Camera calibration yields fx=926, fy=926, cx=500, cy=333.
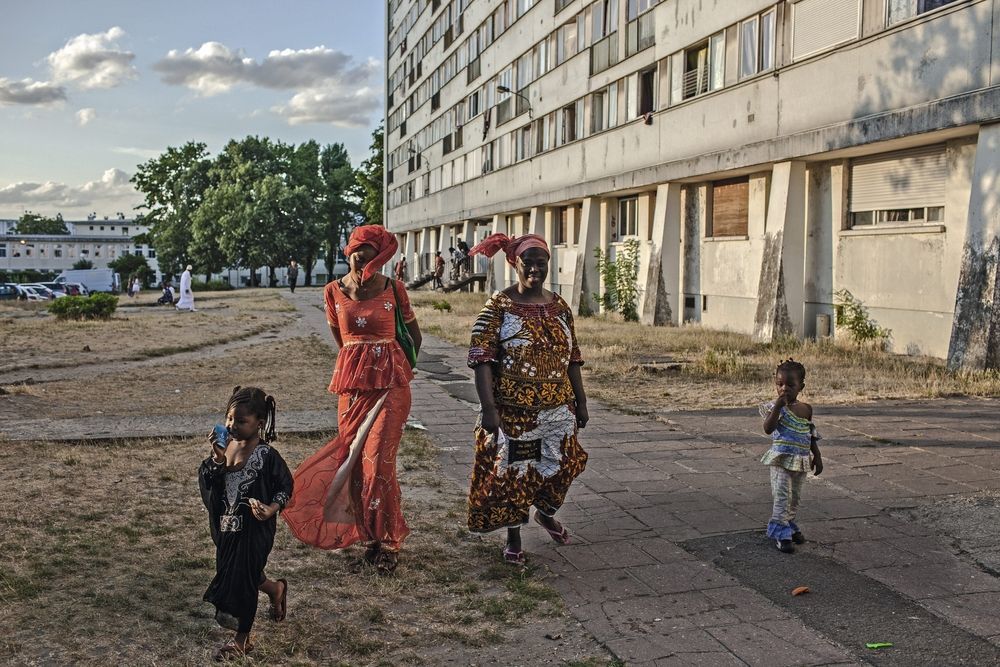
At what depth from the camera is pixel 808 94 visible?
1727 cm

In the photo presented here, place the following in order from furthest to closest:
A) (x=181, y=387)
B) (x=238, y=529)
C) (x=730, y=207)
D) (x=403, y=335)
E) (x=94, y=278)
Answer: (x=94, y=278)
(x=730, y=207)
(x=181, y=387)
(x=403, y=335)
(x=238, y=529)

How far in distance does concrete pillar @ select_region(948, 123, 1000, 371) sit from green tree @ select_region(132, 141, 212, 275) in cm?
6380

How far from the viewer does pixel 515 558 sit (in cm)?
507

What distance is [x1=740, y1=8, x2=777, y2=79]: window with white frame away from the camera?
18.6m

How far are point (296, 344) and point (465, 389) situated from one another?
790cm

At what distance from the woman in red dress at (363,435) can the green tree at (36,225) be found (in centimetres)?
15866

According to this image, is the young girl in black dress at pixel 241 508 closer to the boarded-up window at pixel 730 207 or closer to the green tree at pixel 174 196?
the boarded-up window at pixel 730 207

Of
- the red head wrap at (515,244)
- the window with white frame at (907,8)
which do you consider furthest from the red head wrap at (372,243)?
the window with white frame at (907,8)

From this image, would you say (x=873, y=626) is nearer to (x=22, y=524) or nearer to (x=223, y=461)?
(x=223, y=461)

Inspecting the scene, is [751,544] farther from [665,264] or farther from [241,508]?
[665,264]

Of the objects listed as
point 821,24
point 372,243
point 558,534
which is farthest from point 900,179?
point 372,243

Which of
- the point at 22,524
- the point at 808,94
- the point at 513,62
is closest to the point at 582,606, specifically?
the point at 22,524

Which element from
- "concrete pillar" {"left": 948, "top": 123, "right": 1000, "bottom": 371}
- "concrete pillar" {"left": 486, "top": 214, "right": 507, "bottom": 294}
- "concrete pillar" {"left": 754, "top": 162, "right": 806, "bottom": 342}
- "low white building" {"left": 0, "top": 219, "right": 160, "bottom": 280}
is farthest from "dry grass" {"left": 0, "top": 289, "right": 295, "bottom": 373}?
"low white building" {"left": 0, "top": 219, "right": 160, "bottom": 280}

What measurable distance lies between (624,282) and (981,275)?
13110 mm
